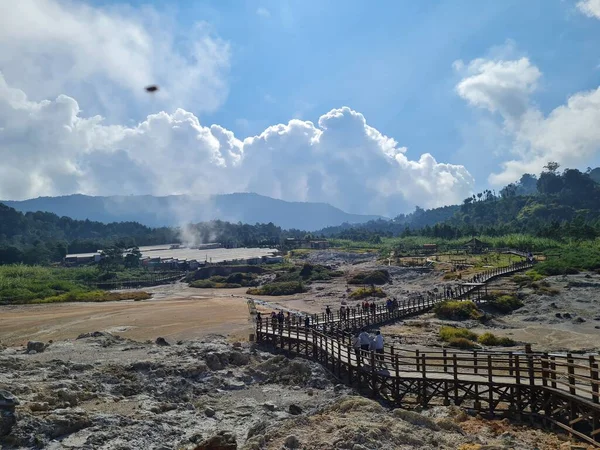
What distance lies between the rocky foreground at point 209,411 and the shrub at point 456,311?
69.3 ft

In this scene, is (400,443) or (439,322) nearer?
(400,443)

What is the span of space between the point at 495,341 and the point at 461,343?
275cm

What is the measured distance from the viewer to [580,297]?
4691 centimetres

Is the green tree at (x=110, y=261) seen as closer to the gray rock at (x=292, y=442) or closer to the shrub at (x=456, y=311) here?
the shrub at (x=456, y=311)

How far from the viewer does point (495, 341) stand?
30.4m

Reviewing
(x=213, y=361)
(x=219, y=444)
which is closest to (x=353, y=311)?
(x=213, y=361)

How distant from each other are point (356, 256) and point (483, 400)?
358 feet

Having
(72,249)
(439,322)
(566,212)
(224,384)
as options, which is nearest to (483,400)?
(224,384)

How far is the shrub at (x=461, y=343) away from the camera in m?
29.1

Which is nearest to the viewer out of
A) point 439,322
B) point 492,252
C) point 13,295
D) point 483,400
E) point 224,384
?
point 483,400

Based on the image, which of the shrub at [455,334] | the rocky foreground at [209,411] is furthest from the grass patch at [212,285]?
the rocky foreground at [209,411]

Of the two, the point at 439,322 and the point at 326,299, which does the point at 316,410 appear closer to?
the point at 439,322

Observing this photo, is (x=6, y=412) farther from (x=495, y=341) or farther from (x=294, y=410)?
(x=495, y=341)

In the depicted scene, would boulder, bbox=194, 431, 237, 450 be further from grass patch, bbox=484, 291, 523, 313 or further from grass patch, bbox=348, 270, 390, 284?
grass patch, bbox=348, 270, 390, 284
